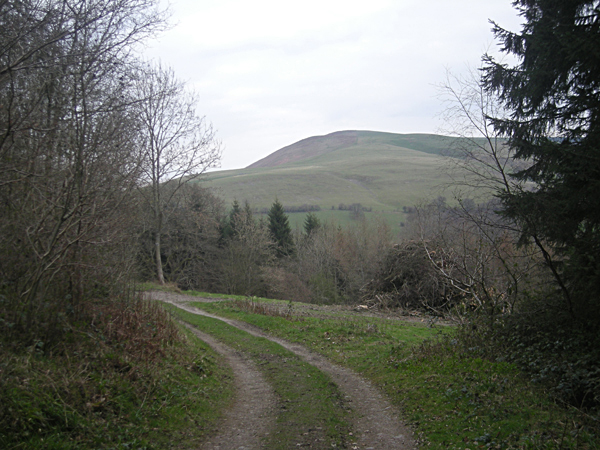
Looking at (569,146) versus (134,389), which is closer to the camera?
(134,389)

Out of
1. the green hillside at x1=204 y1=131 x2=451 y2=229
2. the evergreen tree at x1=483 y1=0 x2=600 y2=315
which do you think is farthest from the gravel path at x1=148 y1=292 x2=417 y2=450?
the green hillside at x1=204 y1=131 x2=451 y2=229

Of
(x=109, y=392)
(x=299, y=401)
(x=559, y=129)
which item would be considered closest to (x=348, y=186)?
(x=559, y=129)

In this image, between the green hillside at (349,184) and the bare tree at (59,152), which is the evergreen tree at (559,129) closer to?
the bare tree at (59,152)

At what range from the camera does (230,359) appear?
38.1ft

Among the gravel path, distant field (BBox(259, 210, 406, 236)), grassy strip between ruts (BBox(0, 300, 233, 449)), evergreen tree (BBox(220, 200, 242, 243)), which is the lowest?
the gravel path

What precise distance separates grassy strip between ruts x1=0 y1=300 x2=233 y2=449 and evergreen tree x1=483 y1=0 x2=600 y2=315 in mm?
7019

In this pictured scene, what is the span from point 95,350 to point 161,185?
24471 mm

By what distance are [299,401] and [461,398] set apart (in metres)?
2.99

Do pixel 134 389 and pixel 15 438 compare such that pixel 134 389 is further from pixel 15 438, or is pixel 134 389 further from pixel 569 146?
pixel 569 146

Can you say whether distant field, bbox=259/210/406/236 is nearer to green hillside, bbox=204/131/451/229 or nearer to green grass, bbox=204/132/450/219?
green hillside, bbox=204/131/451/229

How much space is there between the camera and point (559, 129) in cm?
852

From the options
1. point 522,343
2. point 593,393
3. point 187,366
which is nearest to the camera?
point 593,393

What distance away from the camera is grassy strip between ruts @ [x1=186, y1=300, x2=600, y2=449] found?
5551 mm

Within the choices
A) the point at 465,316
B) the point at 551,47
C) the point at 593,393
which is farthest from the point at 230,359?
the point at 551,47
